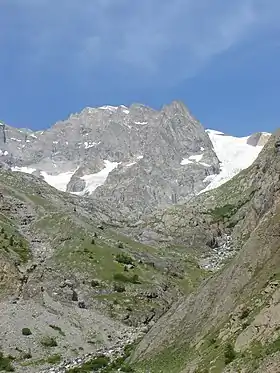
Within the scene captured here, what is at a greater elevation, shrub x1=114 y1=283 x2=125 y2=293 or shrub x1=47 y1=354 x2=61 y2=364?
shrub x1=114 y1=283 x2=125 y2=293

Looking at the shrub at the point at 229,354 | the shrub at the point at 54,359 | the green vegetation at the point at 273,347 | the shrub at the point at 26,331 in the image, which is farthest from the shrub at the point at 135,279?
the green vegetation at the point at 273,347

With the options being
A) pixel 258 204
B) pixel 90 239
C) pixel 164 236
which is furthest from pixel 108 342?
pixel 164 236

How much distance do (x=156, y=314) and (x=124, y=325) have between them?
878cm

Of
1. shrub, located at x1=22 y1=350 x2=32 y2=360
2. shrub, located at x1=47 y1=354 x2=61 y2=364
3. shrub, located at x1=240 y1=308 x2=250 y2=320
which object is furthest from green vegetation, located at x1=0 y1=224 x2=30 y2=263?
shrub, located at x1=240 y1=308 x2=250 y2=320

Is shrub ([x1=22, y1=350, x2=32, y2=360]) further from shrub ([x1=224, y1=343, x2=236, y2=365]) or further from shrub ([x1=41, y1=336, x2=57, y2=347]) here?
shrub ([x1=224, y1=343, x2=236, y2=365])

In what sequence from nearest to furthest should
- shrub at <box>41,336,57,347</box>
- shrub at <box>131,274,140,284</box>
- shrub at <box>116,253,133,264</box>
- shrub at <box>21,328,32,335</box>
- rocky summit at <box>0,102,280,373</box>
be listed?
rocky summit at <box>0,102,280,373</box>
shrub at <box>41,336,57,347</box>
shrub at <box>21,328,32,335</box>
shrub at <box>131,274,140,284</box>
shrub at <box>116,253,133,264</box>

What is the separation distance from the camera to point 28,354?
77.3 m

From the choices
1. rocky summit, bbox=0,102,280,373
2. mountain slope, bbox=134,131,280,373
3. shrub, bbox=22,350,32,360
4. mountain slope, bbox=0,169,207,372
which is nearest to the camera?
mountain slope, bbox=134,131,280,373

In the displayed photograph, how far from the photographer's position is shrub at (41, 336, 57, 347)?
81.1 meters

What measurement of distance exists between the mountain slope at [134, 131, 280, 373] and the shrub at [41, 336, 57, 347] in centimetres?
2528

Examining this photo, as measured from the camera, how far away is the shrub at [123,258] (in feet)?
404

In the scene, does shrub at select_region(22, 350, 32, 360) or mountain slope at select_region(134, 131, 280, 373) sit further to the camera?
shrub at select_region(22, 350, 32, 360)

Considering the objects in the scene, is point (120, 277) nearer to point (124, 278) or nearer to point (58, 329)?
point (124, 278)

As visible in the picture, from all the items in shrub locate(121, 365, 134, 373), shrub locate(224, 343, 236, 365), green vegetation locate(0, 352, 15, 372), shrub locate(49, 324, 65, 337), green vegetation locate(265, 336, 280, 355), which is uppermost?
shrub locate(49, 324, 65, 337)
